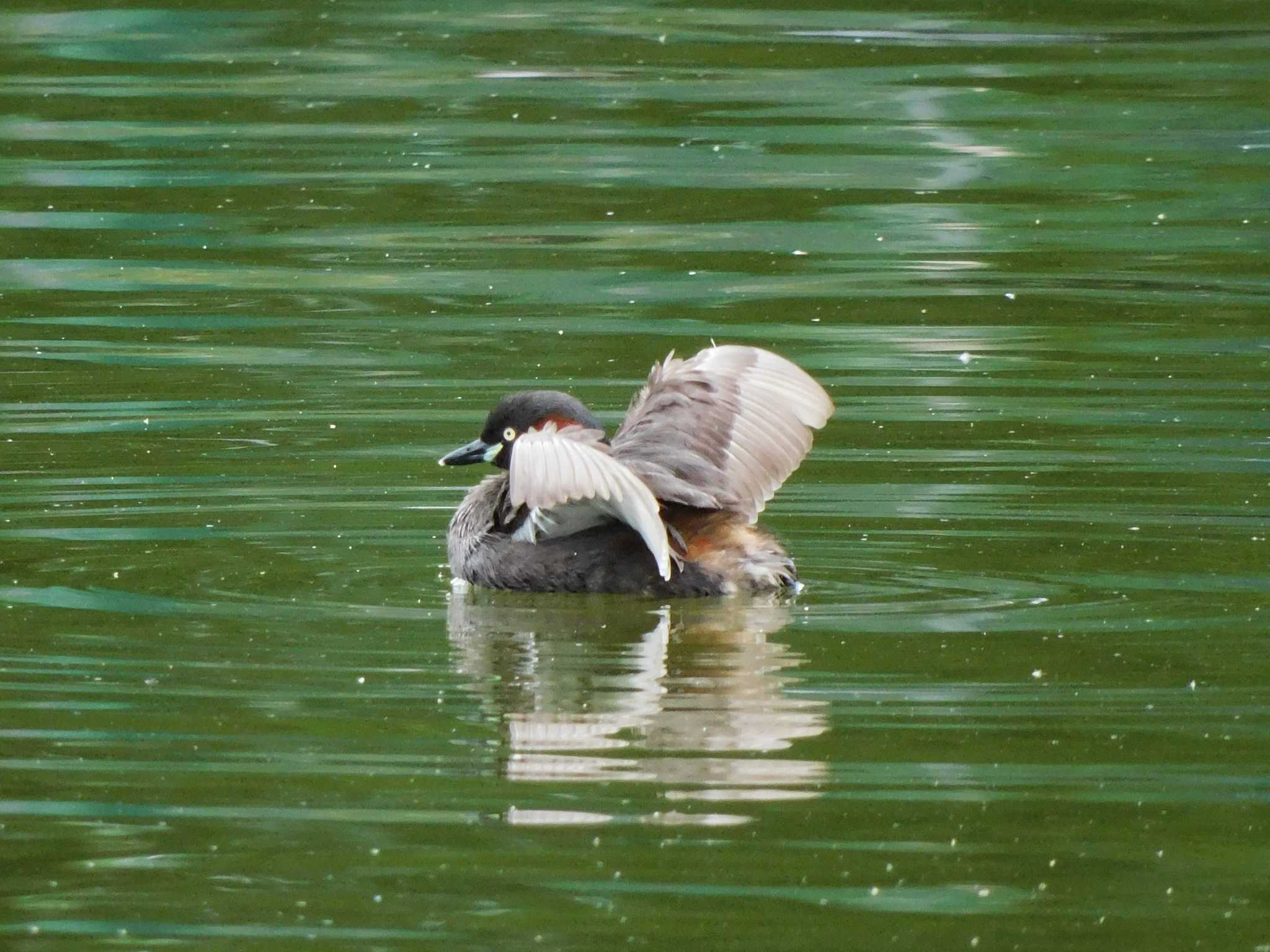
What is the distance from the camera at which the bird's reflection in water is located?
6.17 m

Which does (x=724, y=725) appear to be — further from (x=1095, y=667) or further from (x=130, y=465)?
(x=130, y=465)

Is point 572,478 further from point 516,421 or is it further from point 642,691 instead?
point 516,421

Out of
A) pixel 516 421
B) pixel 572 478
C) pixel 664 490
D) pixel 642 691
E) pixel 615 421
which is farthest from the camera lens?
pixel 615 421

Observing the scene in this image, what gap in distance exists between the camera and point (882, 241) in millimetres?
13492

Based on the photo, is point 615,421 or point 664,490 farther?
point 615,421

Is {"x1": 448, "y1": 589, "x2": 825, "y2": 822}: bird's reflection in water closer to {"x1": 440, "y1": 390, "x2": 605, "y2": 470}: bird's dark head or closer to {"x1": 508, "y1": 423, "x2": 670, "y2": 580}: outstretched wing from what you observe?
{"x1": 508, "y1": 423, "x2": 670, "y2": 580}: outstretched wing

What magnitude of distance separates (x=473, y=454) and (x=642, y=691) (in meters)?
2.16

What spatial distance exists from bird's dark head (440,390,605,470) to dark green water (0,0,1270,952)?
390 millimetres

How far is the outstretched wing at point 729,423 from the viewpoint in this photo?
8344 millimetres

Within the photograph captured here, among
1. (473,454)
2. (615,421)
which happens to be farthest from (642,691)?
(615,421)

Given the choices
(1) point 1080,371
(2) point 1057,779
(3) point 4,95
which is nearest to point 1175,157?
(1) point 1080,371

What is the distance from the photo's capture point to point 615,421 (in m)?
10.6

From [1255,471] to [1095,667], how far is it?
2672 mm

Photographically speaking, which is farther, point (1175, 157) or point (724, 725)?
point (1175, 157)
